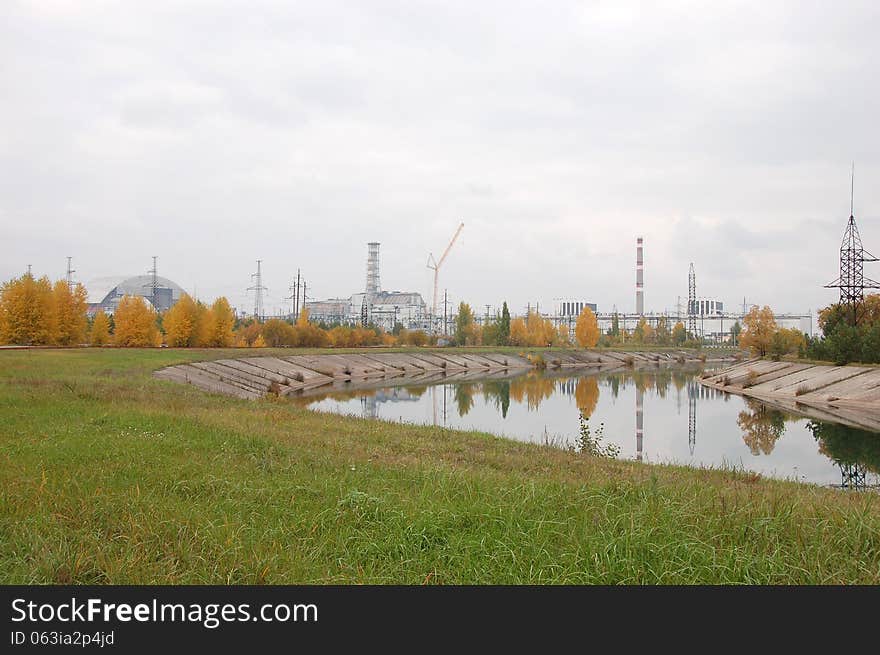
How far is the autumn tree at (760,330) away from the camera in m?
51.8

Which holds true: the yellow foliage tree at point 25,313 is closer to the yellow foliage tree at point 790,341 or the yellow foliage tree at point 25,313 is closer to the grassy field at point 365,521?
the grassy field at point 365,521

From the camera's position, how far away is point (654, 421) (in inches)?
930

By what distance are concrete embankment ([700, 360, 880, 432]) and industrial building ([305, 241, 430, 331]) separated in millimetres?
81905

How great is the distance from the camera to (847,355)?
3297 centimetres

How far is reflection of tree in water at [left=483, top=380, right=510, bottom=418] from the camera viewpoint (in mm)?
27378

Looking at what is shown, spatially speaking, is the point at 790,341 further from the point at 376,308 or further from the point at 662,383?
the point at 376,308

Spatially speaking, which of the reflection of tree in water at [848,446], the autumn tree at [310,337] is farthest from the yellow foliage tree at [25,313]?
the reflection of tree in water at [848,446]

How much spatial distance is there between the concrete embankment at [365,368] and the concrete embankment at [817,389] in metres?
15.9

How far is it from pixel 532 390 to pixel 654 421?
38.8 feet

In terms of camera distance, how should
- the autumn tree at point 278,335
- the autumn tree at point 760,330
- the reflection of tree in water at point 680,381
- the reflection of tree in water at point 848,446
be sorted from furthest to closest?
1. the autumn tree at point 278,335
2. the autumn tree at point 760,330
3. the reflection of tree in water at point 680,381
4. the reflection of tree in water at point 848,446

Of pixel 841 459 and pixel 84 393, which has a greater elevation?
pixel 84 393
